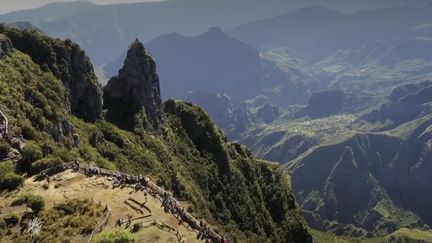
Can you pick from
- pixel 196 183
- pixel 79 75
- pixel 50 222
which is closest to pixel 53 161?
pixel 50 222

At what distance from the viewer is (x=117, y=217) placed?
66.2 metres

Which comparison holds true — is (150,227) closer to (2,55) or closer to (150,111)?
(2,55)

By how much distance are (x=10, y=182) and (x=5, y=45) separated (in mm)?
81397

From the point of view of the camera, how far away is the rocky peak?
146 metres

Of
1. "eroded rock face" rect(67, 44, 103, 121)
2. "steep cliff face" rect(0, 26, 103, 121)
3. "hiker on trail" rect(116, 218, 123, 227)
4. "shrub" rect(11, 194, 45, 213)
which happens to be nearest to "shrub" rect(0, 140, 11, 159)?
"shrub" rect(11, 194, 45, 213)

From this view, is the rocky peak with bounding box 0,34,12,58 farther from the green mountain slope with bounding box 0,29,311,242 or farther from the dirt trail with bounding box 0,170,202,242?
the dirt trail with bounding box 0,170,202,242

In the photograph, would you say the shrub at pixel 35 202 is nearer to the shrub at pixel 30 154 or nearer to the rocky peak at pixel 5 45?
the shrub at pixel 30 154

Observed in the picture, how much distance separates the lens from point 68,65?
Answer: 552 ft

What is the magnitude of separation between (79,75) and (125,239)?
4982 inches

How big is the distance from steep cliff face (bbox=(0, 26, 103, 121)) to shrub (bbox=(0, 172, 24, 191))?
83029 mm

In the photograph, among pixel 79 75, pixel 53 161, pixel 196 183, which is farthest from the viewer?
pixel 196 183

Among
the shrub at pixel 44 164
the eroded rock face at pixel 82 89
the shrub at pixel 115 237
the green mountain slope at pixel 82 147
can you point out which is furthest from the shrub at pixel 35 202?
the eroded rock face at pixel 82 89

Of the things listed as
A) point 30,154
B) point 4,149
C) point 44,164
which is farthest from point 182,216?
point 4,149

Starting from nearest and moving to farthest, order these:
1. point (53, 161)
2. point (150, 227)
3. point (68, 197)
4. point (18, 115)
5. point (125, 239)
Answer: point (125, 239) → point (150, 227) → point (68, 197) → point (53, 161) → point (18, 115)
